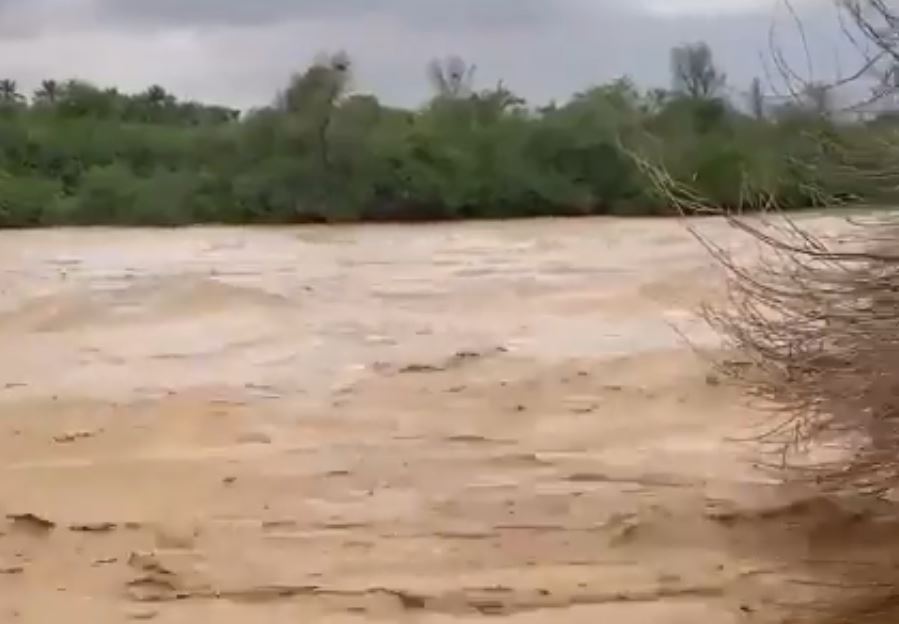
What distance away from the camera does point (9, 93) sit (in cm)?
877

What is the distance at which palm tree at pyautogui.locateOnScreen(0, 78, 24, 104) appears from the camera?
870 centimetres

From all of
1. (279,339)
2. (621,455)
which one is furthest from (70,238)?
(621,455)

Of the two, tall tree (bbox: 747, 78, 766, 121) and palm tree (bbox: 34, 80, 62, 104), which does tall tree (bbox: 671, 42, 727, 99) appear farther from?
palm tree (bbox: 34, 80, 62, 104)

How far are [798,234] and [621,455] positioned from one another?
5.16ft

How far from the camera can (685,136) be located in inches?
187

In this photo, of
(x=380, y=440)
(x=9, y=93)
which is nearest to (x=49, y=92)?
(x=9, y=93)

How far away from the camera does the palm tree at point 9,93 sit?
8703 mm

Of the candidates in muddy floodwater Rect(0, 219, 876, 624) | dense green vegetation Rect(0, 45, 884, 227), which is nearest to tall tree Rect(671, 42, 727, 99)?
muddy floodwater Rect(0, 219, 876, 624)

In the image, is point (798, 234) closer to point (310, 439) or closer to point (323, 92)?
point (310, 439)

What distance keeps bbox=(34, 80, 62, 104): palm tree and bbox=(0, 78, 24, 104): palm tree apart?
96mm

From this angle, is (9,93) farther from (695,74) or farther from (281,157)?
(695,74)

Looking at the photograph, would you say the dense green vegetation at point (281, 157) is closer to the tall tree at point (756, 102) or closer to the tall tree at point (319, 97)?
the tall tree at point (319, 97)

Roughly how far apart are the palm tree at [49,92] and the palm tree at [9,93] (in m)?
0.10

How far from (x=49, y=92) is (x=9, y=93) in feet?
0.66
